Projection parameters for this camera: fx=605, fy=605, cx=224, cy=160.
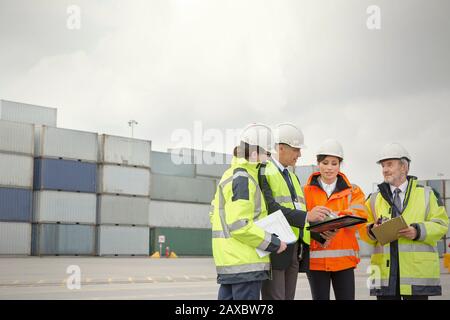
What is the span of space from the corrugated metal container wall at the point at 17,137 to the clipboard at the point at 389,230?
4153 centimetres

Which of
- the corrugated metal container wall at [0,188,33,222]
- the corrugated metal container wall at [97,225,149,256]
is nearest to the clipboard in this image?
the corrugated metal container wall at [0,188,33,222]

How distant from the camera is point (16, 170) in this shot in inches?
1711

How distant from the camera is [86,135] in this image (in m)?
47.3

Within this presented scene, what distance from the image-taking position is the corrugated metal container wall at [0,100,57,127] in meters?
48.8

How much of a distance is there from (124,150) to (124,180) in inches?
97.9

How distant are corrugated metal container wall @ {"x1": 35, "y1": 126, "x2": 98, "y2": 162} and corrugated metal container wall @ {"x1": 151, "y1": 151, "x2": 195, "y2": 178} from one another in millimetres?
8168

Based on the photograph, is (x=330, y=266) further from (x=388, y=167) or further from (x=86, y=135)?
(x=86, y=135)

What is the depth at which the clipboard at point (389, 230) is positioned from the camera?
5.17 m

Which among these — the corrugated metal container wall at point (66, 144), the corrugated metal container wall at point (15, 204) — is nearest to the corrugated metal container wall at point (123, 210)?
the corrugated metal container wall at point (66, 144)

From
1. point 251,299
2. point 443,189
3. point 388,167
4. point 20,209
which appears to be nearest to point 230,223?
point 251,299

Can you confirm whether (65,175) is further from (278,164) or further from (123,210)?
(278,164)

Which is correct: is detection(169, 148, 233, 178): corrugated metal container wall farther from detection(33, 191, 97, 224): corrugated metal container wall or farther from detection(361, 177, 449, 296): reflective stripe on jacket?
detection(361, 177, 449, 296): reflective stripe on jacket

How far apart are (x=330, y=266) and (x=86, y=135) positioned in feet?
143

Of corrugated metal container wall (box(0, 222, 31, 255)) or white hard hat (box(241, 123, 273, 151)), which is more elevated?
white hard hat (box(241, 123, 273, 151))
